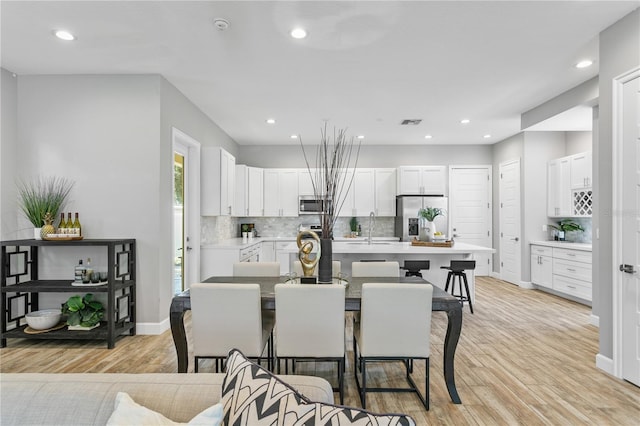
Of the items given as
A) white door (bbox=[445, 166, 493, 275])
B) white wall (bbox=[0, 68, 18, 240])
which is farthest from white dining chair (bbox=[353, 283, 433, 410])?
white door (bbox=[445, 166, 493, 275])

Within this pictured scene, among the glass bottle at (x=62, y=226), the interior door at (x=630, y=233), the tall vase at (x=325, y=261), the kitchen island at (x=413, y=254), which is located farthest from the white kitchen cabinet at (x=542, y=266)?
the glass bottle at (x=62, y=226)

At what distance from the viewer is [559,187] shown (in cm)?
597

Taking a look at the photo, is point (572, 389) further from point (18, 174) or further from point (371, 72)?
point (18, 174)

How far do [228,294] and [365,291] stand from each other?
0.87 m

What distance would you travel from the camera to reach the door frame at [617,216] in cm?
272

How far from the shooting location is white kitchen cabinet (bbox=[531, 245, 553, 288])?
5719 mm

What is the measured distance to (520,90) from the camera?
14.1 ft

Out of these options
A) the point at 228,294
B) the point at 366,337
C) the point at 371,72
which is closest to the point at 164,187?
the point at 228,294

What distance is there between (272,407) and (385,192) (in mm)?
6625

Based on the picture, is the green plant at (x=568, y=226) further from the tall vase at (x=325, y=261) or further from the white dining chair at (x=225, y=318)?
the white dining chair at (x=225, y=318)

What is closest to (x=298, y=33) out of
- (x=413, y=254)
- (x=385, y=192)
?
(x=413, y=254)

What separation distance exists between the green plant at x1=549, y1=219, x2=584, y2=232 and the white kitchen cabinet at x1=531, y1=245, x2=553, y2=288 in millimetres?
Answer: 488

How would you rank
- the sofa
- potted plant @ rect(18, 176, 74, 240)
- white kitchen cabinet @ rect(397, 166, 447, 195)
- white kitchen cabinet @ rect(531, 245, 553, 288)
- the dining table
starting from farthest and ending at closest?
white kitchen cabinet @ rect(397, 166, 447, 195), white kitchen cabinet @ rect(531, 245, 553, 288), potted plant @ rect(18, 176, 74, 240), the dining table, the sofa

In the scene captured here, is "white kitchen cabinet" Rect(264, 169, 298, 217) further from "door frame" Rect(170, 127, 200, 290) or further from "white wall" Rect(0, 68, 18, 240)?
"white wall" Rect(0, 68, 18, 240)
